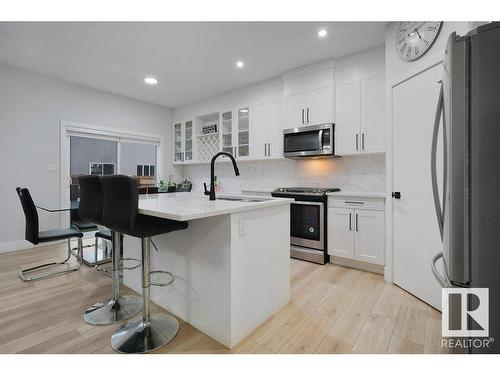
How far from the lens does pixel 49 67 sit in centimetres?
347

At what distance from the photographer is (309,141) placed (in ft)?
11.1

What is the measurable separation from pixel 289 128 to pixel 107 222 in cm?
277

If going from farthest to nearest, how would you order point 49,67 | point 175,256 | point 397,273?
1. point 49,67
2. point 397,273
3. point 175,256

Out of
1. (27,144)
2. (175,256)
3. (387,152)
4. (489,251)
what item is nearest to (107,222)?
(175,256)

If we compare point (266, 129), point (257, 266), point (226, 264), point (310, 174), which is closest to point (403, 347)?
point (257, 266)

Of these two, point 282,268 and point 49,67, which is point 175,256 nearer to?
point 282,268

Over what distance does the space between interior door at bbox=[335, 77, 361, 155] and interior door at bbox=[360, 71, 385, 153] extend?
70mm

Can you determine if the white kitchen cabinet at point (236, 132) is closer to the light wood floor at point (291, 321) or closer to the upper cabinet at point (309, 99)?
the upper cabinet at point (309, 99)

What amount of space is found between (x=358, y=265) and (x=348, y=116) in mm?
1873

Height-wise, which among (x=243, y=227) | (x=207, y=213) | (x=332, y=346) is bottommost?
(x=332, y=346)

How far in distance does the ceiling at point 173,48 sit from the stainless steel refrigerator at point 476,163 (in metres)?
2.04

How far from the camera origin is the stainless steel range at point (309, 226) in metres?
3.07

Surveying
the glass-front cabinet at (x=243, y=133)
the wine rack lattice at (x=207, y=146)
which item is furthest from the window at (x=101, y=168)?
the glass-front cabinet at (x=243, y=133)

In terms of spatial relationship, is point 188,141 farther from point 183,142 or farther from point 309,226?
point 309,226
